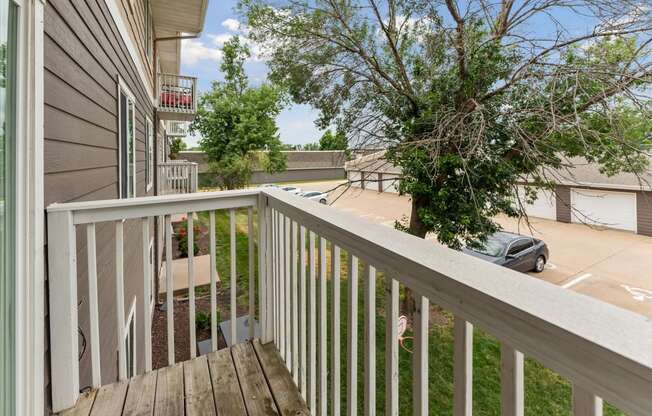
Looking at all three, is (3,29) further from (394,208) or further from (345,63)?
(394,208)

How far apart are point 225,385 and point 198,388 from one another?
0.41 ft

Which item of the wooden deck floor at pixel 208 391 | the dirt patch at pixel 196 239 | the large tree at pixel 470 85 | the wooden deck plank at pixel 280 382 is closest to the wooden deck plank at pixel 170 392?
the wooden deck floor at pixel 208 391

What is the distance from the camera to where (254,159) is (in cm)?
1734

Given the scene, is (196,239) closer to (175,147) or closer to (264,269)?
(264,269)

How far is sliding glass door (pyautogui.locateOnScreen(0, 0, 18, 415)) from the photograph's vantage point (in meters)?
1.07

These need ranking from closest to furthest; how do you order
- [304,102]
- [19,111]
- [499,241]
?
[19,111]
[304,102]
[499,241]

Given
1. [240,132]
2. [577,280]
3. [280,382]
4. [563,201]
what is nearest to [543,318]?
[280,382]

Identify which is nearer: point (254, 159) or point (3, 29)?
point (3, 29)

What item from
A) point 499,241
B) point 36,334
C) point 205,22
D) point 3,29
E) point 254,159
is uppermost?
point 205,22

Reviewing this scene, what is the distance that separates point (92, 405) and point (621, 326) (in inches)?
75.8

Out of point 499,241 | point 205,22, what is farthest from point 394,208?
point 205,22

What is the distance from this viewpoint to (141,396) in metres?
1.63

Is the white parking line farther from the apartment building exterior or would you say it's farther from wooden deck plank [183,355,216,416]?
wooden deck plank [183,355,216,416]

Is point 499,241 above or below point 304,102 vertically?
below
